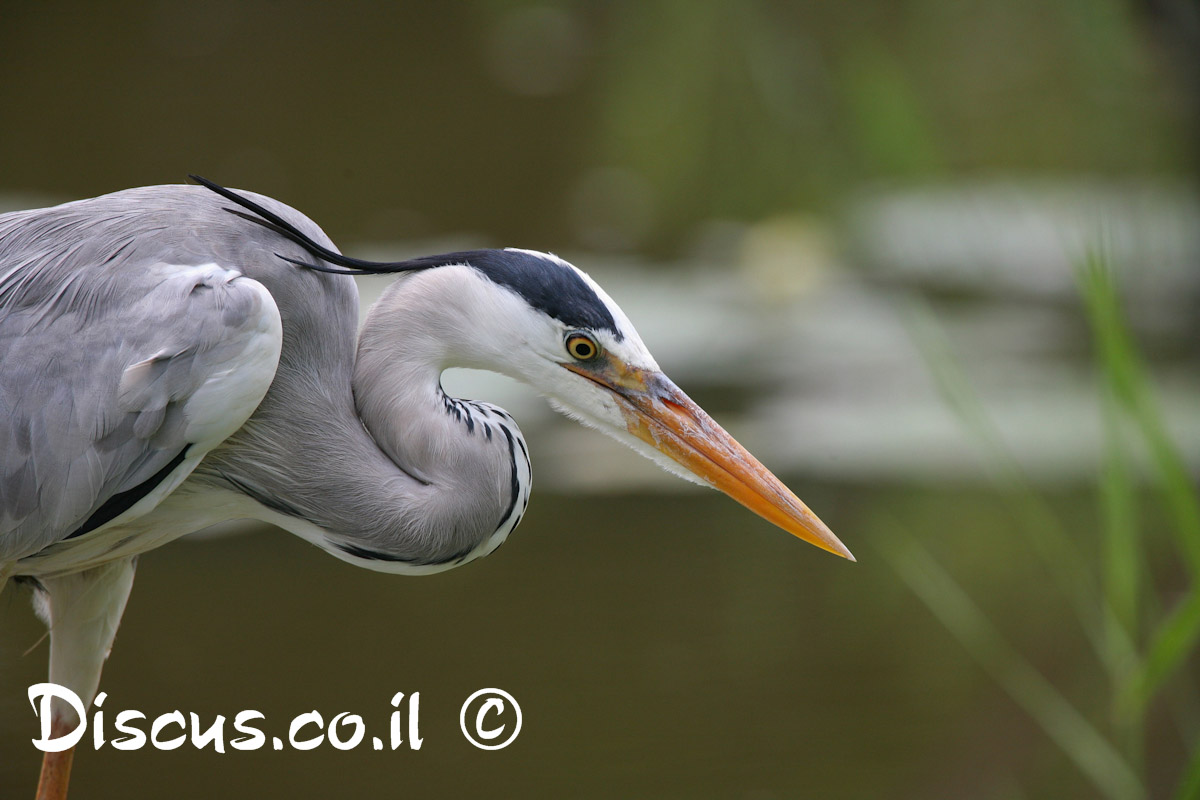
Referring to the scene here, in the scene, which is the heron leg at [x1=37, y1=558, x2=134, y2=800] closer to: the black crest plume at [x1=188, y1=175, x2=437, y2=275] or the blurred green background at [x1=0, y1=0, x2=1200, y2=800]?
the blurred green background at [x1=0, y1=0, x2=1200, y2=800]

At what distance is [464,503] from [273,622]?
188cm

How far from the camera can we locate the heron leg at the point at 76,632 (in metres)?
2.56

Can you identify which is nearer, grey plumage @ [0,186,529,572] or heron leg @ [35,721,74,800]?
grey plumage @ [0,186,529,572]

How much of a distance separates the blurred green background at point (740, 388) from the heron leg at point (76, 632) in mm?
513

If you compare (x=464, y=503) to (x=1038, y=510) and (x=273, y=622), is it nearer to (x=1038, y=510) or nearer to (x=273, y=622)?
(x=1038, y=510)

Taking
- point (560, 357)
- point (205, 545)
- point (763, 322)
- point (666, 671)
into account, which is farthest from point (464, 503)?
point (763, 322)

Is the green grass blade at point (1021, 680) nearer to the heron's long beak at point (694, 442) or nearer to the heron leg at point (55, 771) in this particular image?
the heron's long beak at point (694, 442)

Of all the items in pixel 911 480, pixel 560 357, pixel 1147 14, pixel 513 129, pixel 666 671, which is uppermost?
pixel 1147 14

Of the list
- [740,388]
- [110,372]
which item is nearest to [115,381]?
[110,372]

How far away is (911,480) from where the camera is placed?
16.6ft

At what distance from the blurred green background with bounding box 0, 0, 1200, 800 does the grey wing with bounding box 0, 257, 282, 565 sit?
1.04 m

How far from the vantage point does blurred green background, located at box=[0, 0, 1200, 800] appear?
3.22 metres

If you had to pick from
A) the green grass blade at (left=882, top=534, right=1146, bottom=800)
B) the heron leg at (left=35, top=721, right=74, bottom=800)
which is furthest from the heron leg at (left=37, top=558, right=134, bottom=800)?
the green grass blade at (left=882, top=534, right=1146, bottom=800)

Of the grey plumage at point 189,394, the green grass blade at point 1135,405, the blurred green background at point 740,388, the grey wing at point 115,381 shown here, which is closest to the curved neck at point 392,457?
the grey plumage at point 189,394
